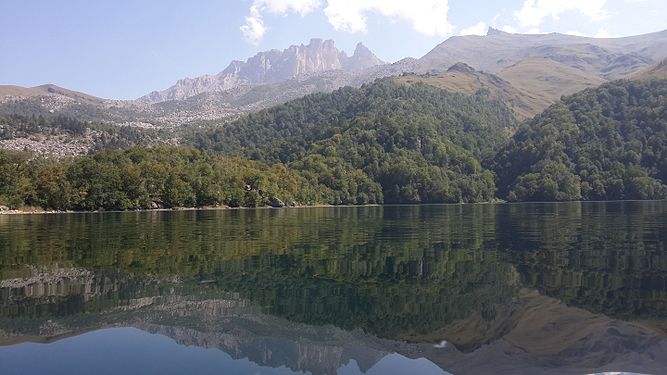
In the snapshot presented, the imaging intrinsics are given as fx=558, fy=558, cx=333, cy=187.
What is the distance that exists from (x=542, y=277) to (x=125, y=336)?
2509 centimetres

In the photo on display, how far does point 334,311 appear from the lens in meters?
26.4

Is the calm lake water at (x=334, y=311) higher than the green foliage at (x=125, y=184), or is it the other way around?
the green foliage at (x=125, y=184)

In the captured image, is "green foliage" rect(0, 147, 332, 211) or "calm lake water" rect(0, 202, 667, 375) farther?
"green foliage" rect(0, 147, 332, 211)

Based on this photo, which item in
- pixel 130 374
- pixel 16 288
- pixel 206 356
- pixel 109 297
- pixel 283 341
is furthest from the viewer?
pixel 16 288

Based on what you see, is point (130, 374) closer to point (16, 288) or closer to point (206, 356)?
point (206, 356)

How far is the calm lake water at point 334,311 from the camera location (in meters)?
19.4

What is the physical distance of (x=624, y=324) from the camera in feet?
78.0

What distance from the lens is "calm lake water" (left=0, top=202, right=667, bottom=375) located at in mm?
19375

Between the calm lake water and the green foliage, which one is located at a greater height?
the green foliage

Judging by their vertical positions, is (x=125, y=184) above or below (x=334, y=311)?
above

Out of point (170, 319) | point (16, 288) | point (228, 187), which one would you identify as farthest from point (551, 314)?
point (228, 187)

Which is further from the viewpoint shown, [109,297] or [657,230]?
[657,230]

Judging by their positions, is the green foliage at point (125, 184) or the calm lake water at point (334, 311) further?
the green foliage at point (125, 184)

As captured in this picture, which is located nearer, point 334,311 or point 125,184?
point 334,311
